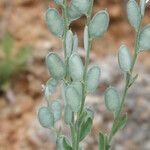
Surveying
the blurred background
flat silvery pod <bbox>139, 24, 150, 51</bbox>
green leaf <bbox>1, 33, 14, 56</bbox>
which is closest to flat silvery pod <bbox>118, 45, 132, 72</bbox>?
flat silvery pod <bbox>139, 24, 150, 51</bbox>

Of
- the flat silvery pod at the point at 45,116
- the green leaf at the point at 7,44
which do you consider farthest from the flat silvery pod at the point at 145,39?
the green leaf at the point at 7,44

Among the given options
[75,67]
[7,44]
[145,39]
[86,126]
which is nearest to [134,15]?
[145,39]

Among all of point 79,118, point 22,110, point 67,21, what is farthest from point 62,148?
point 22,110

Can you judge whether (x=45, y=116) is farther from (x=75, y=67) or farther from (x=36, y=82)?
(x=36, y=82)

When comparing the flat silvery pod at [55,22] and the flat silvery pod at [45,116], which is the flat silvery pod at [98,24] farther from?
the flat silvery pod at [45,116]

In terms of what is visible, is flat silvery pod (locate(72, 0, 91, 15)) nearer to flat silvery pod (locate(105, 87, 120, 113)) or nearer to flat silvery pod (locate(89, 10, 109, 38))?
flat silvery pod (locate(89, 10, 109, 38))
